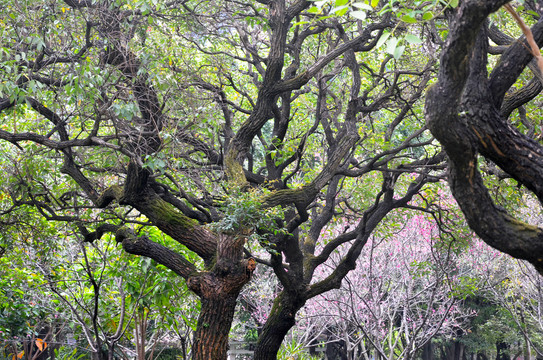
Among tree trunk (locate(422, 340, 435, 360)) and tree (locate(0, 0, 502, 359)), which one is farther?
tree trunk (locate(422, 340, 435, 360))

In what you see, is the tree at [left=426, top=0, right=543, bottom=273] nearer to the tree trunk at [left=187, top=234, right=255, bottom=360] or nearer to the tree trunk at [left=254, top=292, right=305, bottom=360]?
the tree trunk at [left=187, top=234, right=255, bottom=360]

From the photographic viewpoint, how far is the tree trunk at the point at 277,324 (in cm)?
815

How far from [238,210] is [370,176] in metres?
5.79

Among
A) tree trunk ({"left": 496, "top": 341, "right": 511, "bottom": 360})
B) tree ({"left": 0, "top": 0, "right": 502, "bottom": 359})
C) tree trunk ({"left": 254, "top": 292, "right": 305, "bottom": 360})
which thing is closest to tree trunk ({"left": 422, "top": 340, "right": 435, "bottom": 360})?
tree trunk ({"left": 496, "top": 341, "right": 511, "bottom": 360})

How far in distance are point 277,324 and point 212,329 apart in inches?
88.6

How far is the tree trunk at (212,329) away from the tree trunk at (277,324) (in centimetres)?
210

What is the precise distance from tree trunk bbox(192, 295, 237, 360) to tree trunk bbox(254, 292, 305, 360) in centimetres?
210

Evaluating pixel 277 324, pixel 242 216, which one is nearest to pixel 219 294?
pixel 242 216

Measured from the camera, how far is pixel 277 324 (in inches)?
321

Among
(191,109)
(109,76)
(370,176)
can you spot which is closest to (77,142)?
(109,76)

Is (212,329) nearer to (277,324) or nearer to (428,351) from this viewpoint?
(277,324)

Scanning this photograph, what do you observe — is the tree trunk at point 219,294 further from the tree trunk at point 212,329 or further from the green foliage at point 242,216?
the green foliage at point 242,216

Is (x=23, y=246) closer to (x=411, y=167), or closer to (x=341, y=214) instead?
(x=341, y=214)

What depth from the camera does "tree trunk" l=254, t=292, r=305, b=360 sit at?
815cm
